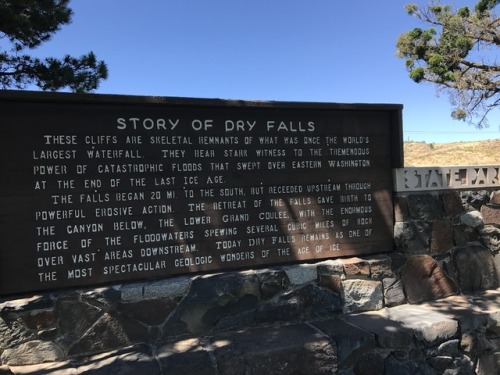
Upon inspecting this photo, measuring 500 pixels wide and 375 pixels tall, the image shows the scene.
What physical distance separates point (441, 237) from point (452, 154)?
23.5 metres

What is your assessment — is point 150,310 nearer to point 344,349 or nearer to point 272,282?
point 272,282

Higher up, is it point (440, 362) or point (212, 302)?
point (212, 302)

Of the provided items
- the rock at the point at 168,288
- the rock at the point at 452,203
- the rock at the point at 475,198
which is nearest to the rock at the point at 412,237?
the rock at the point at 452,203

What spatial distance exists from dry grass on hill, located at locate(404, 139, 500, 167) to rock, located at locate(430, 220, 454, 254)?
45.8 feet

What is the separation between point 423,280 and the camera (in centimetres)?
375

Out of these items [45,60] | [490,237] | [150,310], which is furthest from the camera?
[45,60]

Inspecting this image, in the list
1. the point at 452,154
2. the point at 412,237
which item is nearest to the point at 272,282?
the point at 412,237

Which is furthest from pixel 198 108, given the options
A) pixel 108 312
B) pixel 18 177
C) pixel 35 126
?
pixel 108 312

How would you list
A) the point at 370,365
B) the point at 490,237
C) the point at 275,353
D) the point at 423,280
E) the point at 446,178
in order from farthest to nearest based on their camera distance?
the point at 490,237, the point at 446,178, the point at 423,280, the point at 370,365, the point at 275,353

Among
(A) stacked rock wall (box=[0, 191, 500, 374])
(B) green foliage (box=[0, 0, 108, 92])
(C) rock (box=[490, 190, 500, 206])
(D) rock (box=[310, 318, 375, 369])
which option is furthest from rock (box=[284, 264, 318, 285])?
(B) green foliage (box=[0, 0, 108, 92])

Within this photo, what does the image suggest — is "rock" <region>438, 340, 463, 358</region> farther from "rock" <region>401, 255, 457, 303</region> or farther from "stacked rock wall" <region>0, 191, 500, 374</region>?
"rock" <region>401, 255, 457, 303</region>

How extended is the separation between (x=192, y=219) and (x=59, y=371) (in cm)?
130

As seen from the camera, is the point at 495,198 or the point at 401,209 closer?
the point at 401,209

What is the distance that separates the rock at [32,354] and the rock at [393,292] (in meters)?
2.56
